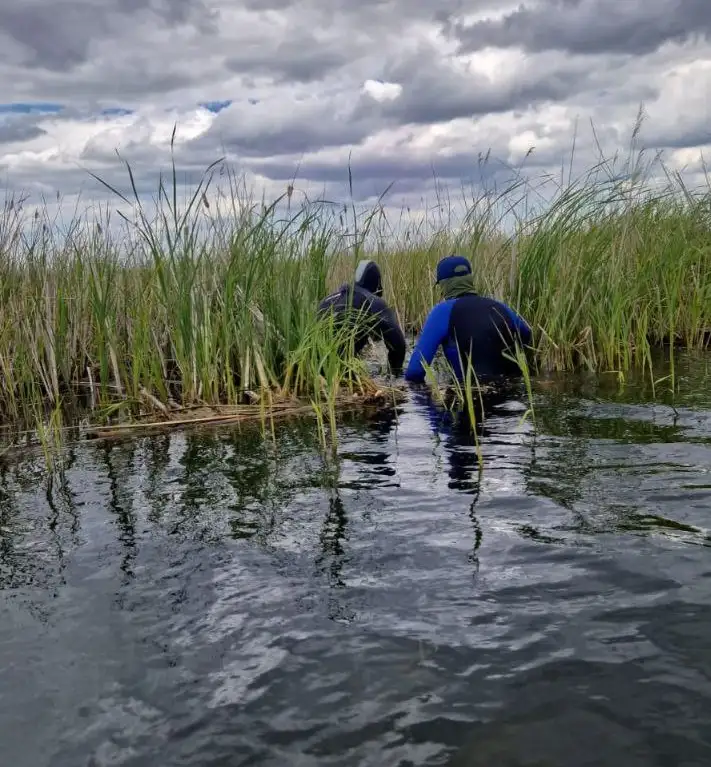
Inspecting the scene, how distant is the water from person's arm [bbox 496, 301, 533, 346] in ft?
8.17

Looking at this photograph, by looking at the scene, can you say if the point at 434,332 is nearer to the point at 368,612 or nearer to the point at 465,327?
the point at 465,327

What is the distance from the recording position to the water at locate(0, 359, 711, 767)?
2.25 metres

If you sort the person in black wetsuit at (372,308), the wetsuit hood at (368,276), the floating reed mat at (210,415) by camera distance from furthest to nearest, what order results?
the wetsuit hood at (368,276) → the person in black wetsuit at (372,308) → the floating reed mat at (210,415)

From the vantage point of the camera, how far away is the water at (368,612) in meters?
2.25

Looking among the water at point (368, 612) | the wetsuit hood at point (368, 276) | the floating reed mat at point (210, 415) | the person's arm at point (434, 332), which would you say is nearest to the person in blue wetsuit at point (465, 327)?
the person's arm at point (434, 332)

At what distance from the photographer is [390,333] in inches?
338

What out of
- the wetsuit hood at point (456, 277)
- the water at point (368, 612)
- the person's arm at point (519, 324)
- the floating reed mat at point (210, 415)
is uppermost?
the wetsuit hood at point (456, 277)

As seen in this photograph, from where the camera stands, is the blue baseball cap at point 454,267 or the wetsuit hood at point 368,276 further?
the wetsuit hood at point 368,276

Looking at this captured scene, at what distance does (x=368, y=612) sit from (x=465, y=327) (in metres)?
4.70

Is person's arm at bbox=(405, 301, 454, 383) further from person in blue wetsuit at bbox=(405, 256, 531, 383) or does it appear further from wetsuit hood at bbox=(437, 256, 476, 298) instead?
wetsuit hood at bbox=(437, 256, 476, 298)

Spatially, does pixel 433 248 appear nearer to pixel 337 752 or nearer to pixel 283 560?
pixel 283 560

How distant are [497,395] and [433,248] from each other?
4.75 m

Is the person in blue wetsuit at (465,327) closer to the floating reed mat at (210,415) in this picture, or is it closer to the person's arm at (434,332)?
the person's arm at (434,332)

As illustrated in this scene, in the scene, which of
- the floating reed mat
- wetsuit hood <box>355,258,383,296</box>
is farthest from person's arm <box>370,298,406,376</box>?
the floating reed mat
